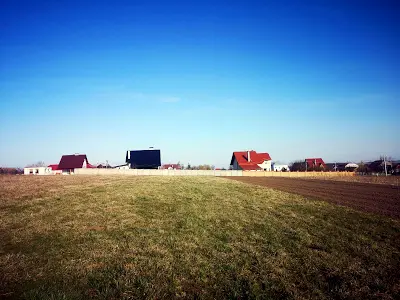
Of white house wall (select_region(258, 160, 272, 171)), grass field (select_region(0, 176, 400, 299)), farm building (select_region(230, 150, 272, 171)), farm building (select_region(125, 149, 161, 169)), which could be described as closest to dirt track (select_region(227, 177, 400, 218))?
grass field (select_region(0, 176, 400, 299))

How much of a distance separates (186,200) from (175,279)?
34.1ft

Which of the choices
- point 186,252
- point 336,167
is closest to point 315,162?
point 336,167

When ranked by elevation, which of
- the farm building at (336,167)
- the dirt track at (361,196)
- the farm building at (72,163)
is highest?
the farm building at (72,163)

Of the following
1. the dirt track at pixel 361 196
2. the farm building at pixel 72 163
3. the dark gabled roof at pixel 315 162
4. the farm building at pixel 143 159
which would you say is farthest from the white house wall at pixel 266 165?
the dirt track at pixel 361 196

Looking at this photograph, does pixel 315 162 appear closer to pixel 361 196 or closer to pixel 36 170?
pixel 361 196

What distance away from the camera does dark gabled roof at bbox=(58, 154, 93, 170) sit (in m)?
75.0

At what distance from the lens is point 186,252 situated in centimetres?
773

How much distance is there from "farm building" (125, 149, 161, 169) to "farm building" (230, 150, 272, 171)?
2775 cm

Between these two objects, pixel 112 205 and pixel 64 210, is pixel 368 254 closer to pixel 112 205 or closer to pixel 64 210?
pixel 112 205

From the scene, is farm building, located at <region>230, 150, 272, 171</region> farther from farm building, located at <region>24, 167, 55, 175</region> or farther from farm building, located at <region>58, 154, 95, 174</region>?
farm building, located at <region>24, 167, 55, 175</region>

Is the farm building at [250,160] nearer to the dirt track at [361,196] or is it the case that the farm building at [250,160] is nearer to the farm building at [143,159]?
the farm building at [143,159]

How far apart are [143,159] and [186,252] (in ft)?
231

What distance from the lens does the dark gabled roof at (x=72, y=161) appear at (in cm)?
7500

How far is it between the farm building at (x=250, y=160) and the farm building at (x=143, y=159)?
27.8m
